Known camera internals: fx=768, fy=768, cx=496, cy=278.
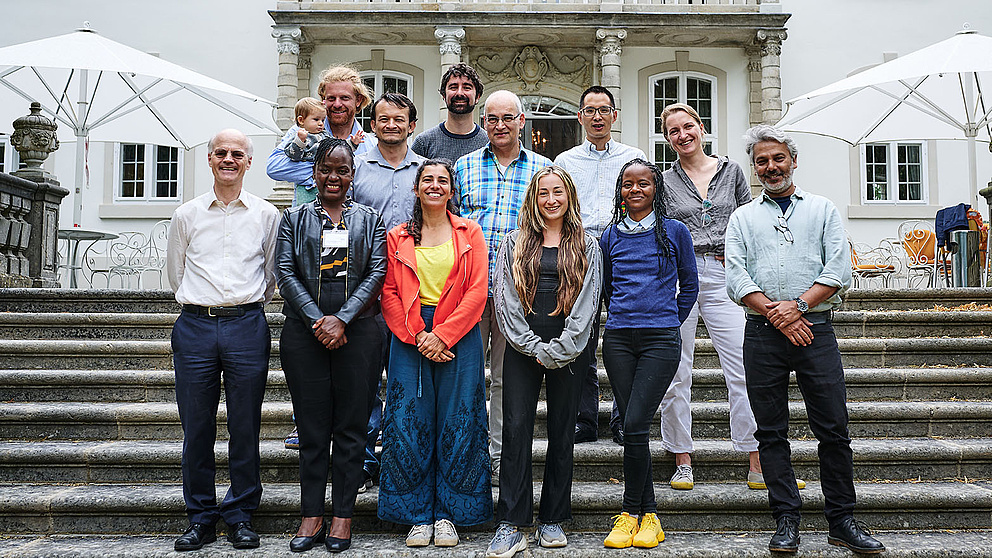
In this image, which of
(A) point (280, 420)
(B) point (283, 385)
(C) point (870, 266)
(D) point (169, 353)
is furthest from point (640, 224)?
(C) point (870, 266)

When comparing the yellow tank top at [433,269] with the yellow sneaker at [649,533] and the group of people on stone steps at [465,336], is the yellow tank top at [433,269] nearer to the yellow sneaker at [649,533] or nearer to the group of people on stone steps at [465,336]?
the group of people on stone steps at [465,336]

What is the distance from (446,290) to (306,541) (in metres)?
1.30

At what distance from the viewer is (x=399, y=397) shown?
358 centimetres

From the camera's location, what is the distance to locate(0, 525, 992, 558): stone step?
11.4 feet

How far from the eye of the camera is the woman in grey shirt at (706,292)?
161 inches

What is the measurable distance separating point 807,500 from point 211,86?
23.2 feet

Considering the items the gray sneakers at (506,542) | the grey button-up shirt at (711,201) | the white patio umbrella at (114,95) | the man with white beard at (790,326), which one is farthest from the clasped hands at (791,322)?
the white patio umbrella at (114,95)

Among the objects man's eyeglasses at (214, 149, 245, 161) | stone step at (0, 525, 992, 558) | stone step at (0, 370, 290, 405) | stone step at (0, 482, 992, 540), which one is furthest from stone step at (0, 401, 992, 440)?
man's eyeglasses at (214, 149, 245, 161)

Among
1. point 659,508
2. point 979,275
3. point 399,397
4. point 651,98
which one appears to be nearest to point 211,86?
point 399,397

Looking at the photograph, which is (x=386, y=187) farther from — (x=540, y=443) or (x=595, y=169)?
(x=540, y=443)

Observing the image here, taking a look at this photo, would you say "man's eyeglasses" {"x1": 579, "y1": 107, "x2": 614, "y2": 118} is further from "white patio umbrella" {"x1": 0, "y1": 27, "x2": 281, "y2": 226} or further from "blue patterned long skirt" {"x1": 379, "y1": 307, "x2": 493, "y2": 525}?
"white patio umbrella" {"x1": 0, "y1": 27, "x2": 281, "y2": 226}

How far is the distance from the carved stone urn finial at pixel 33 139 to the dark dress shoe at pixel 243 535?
5876mm

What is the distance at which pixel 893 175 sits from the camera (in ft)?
41.8

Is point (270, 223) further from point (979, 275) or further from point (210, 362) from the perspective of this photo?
point (979, 275)
